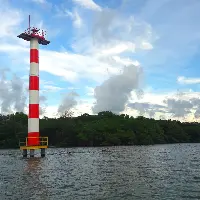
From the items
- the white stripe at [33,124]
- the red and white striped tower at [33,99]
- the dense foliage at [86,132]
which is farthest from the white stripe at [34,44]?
the dense foliage at [86,132]

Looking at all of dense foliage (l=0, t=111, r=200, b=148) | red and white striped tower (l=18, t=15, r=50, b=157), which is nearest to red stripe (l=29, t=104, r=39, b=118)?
red and white striped tower (l=18, t=15, r=50, b=157)

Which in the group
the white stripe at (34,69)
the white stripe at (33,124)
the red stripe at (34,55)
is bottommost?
the white stripe at (33,124)

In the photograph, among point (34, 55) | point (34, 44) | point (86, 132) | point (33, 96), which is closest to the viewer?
point (33, 96)

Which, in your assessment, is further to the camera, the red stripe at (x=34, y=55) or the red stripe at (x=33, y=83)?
the red stripe at (x=34, y=55)

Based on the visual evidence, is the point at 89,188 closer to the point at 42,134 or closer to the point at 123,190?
the point at 123,190

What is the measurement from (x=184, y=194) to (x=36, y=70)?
42595mm

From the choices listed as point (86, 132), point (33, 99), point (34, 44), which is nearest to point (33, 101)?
point (33, 99)

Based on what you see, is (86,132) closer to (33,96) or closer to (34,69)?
(33,96)

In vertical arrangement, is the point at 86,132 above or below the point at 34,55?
below

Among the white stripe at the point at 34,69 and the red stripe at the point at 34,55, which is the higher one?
the red stripe at the point at 34,55

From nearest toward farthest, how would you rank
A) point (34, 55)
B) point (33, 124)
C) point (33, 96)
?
point (33, 96)
point (33, 124)
point (34, 55)

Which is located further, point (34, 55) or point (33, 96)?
point (34, 55)

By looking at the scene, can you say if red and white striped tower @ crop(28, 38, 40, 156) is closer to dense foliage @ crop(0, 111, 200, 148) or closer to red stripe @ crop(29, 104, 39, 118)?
red stripe @ crop(29, 104, 39, 118)

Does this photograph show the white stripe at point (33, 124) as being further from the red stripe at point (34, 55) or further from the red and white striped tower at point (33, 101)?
the red stripe at point (34, 55)
